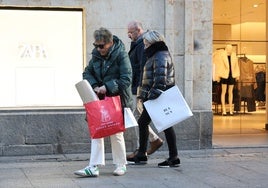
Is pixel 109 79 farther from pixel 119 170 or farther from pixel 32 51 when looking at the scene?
pixel 32 51

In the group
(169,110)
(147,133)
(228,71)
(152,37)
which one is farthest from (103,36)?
(228,71)

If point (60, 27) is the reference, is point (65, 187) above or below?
below

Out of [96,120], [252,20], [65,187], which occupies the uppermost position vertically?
[252,20]

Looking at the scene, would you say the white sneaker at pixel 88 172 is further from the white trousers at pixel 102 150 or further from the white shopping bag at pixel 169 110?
the white shopping bag at pixel 169 110

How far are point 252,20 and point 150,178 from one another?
19.6 feet

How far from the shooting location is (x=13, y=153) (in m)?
9.27

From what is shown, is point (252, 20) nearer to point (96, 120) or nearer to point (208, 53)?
point (208, 53)

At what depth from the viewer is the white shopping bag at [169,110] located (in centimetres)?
Answer: 806

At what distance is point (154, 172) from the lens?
802cm

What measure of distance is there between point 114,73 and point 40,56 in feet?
7.51

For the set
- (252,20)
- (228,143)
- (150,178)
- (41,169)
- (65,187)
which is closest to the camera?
(65,187)

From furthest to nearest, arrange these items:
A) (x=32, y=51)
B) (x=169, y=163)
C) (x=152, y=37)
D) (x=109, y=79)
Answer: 1. (x=32, y=51)
2. (x=169, y=163)
3. (x=152, y=37)
4. (x=109, y=79)

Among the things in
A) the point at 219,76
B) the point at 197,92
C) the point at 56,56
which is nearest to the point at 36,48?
the point at 56,56


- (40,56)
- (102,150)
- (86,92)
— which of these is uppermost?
(40,56)
